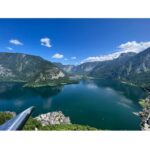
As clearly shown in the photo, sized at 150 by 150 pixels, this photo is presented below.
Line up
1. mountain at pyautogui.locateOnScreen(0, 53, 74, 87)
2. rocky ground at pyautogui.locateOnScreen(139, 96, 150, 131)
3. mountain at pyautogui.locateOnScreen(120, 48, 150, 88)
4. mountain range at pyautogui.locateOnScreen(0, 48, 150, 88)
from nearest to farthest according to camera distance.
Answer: rocky ground at pyautogui.locateOnScreen(139, 96, 150, 131) → mountain range at pyautogui.locateOnScreen(0, 48, 150, 88) → mountain at pyautogui.locateOnScreen(0, 53, 74, 87) → mountain at pyautogui.locateOnScreen(120, 48, 150, 88)

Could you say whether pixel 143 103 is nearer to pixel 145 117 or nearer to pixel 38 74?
pixel 145 117

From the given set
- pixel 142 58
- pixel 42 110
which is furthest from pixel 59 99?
pixel 142 58

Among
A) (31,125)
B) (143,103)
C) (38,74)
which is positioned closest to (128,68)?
(38,74)

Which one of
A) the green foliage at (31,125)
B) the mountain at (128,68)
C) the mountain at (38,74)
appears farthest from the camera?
the mountain at (128,68)

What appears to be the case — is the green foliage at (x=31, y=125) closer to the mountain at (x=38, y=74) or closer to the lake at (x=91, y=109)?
the lake at (x=91, y=109)

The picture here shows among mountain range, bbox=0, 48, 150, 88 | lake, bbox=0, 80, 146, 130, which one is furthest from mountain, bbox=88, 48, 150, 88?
lake, bbox=0, 80, 146, 130

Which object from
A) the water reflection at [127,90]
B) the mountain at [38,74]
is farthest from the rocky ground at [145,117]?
the mountain at [38,74]

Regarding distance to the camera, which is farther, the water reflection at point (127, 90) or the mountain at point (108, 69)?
the mountain at point (108, 69)

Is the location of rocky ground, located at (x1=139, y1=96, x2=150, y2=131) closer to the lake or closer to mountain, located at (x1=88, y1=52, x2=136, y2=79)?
the lake

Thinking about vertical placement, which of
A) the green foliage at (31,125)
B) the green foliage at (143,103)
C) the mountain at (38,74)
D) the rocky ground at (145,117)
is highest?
the mountain at (38,74)

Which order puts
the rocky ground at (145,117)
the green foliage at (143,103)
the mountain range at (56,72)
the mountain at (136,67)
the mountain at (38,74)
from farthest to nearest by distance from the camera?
the mountain at (136,67) < the mountain at (38,74) < the mountain range at (56,72) < the green foliage at (143,103) < the rocky ground at (145,117)
